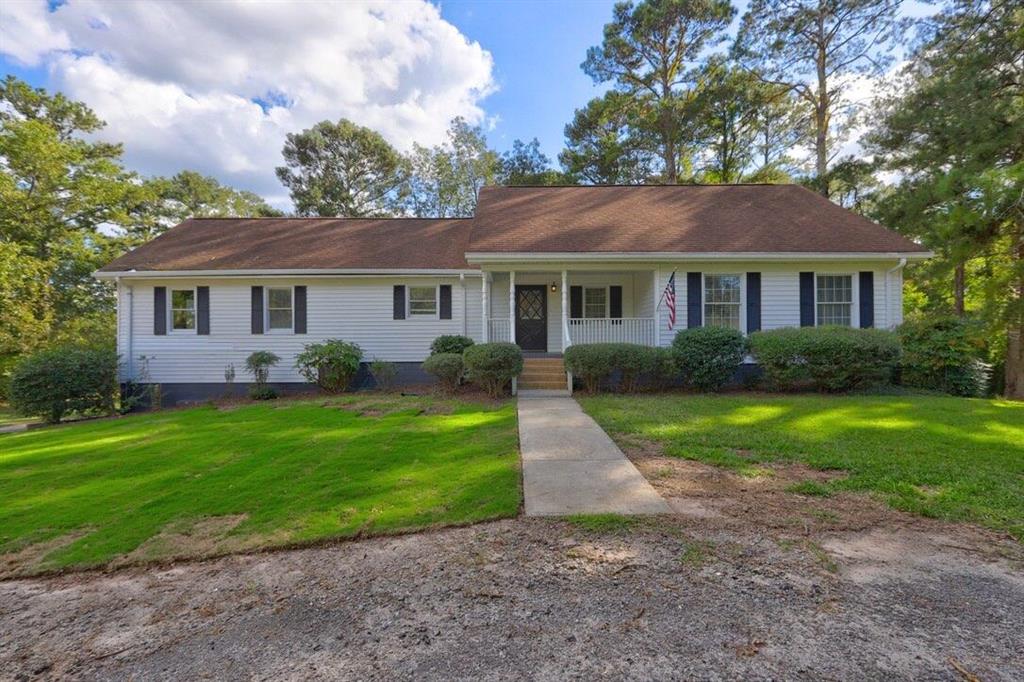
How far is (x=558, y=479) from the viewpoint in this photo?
4578mm

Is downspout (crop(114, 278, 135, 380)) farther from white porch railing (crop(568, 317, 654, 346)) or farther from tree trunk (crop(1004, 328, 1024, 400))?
tree trunk (crop(1004, 328, 1024, 400))

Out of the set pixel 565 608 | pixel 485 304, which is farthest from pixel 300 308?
pixel 565 608

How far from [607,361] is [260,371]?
29.8 feet

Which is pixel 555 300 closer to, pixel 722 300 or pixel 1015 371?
pixel 722 300

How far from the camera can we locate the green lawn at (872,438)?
162 inches

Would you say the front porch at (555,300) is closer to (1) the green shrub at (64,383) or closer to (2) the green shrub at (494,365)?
(2) the green shrub at (494,365)

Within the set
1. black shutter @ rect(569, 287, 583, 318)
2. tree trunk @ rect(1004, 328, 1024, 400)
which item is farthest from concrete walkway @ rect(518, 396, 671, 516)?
tree trunk @ rect(1004, 328, 1024, 400)

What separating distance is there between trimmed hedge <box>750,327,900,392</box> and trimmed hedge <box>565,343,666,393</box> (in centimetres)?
247

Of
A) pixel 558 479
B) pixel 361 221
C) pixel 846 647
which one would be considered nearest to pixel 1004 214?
pixel 846 647

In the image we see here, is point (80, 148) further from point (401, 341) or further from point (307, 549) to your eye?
point (307, 549)

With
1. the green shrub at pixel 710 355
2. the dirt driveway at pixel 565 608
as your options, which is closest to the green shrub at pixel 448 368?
the green shrub at pixel 710 355

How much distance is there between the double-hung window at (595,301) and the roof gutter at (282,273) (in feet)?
12.3

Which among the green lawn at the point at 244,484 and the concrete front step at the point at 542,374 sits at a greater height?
the concrete front step at the point at 542,374

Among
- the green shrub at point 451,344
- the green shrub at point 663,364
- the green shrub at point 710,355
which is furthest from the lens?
the green shrub at point 451,344
